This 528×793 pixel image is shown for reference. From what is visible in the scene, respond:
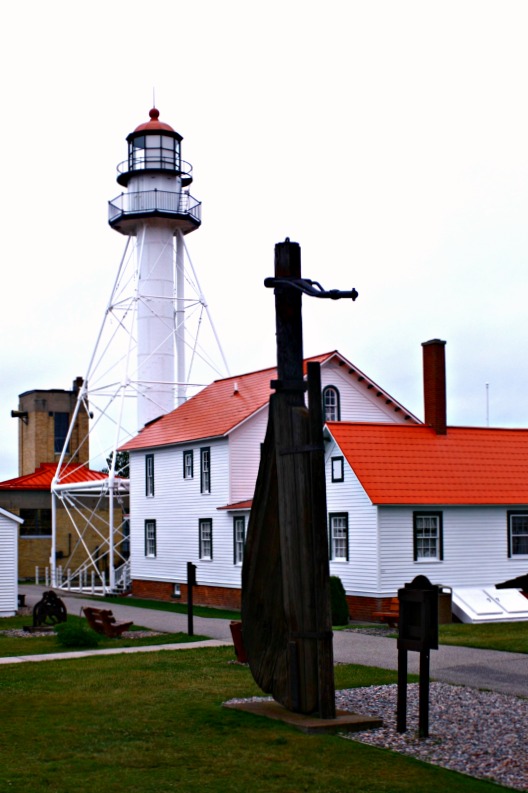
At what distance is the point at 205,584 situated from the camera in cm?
3750

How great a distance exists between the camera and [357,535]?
30.1 m

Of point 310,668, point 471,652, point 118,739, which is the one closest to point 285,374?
point 310,668

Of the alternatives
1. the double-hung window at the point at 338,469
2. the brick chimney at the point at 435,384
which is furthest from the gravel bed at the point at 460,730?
the brick chimney at the point at 435,384

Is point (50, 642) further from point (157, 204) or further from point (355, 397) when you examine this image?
point (157, 204)

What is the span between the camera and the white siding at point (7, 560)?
32619 mm

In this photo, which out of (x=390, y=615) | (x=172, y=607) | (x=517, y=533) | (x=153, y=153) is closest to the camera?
(x=390, y=615)

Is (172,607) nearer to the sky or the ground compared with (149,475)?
nearer to the ground

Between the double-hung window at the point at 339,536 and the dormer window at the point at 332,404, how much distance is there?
21.7ft

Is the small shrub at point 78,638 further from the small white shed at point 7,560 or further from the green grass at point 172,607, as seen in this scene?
the small white shed at point 7,560

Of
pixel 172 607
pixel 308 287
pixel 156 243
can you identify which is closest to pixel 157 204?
pixel 156 243

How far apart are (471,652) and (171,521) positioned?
66.7 feet

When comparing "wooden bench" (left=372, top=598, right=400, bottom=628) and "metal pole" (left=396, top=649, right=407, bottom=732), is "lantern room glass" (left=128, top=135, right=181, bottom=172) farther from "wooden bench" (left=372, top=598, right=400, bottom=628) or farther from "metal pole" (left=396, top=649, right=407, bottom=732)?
"metal pole" (left=396, top=649, right=407, bottom=732)

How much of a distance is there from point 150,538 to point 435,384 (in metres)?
14.3

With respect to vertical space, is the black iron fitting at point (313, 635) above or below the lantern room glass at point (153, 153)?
below
